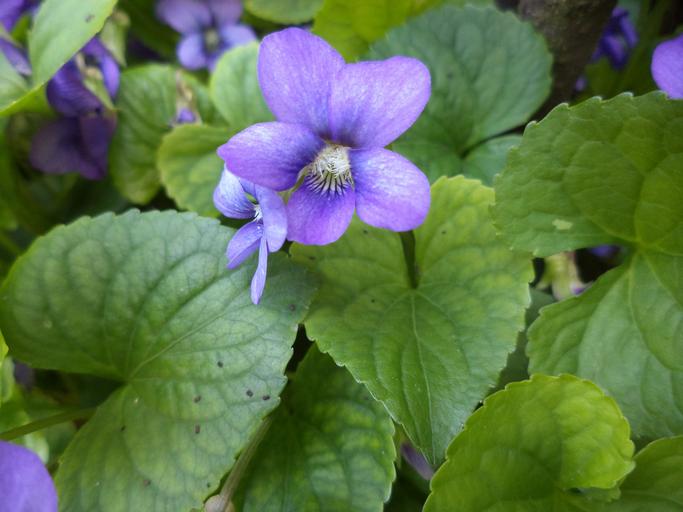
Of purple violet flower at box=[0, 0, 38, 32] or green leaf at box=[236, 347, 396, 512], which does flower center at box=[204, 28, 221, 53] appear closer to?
purple violet flower at box=[0, 0, 38, 32]

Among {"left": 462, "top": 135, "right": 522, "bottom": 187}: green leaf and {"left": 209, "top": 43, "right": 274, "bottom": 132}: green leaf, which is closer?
{"left": 462, "top": 135, "right": 522, "bottom": 187}: green leaf

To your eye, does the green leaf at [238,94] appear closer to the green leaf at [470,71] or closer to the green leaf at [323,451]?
the green leaf at [470,71]

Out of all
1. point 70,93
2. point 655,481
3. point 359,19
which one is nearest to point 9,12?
point 70,93

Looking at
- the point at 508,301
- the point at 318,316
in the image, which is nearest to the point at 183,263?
the point at 318,316

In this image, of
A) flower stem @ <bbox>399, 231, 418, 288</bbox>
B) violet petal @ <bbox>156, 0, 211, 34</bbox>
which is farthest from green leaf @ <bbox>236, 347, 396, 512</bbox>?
violet petal @ <bbox>156, 0, 211, 34</bbox>

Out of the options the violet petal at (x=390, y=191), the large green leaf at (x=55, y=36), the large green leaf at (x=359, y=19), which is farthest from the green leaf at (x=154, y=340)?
the large green leaf at (x=359, y=19)

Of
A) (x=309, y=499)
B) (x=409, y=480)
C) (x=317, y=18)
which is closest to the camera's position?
(x=309, y=499)

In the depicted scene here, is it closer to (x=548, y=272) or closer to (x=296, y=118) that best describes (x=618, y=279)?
(x=548, y=272)
